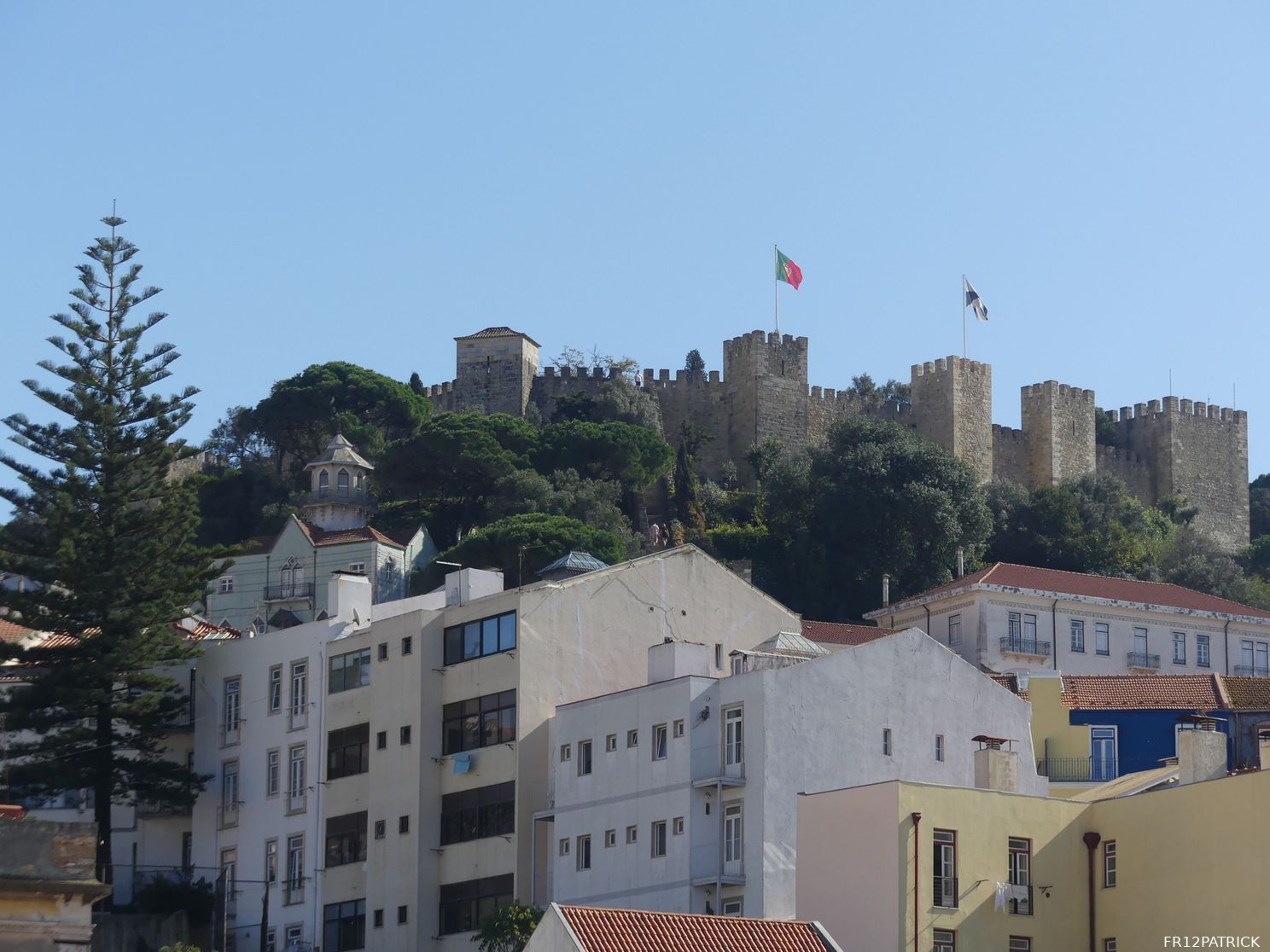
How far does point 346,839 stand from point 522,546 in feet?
95.1

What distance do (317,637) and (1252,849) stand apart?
2415 cm

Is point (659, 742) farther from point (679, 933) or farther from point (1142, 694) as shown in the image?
point (1142, 694)

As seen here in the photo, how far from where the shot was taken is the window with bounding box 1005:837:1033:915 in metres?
36.5

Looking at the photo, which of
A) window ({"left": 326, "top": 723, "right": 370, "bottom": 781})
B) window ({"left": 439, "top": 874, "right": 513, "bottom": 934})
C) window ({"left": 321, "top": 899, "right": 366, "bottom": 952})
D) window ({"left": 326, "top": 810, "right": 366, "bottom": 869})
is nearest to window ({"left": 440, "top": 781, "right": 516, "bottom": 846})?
window ({"left": 439, "top": 874, "right": 513, "bottom": 934})

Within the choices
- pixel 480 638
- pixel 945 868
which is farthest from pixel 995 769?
pixel 480 638

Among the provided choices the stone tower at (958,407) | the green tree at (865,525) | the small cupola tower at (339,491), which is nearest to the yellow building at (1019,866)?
the green tree at (865,525)

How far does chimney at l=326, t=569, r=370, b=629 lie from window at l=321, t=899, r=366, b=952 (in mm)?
6114

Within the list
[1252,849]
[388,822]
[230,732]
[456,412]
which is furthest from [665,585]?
[456,412]

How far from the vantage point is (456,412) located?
322 feet

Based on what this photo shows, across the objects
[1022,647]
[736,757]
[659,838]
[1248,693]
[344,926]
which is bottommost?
[344,926]

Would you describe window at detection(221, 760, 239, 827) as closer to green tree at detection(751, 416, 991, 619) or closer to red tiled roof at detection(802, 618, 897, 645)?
red tiled roof at detection(802, 618, 897, 645)

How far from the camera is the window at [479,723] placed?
4834 centimetres

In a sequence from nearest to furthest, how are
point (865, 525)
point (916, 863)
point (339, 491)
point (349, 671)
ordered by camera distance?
point (916, 863) < point (349, 671) < point (865, 525) < point (339, 491)

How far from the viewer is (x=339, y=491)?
89.4 metres
